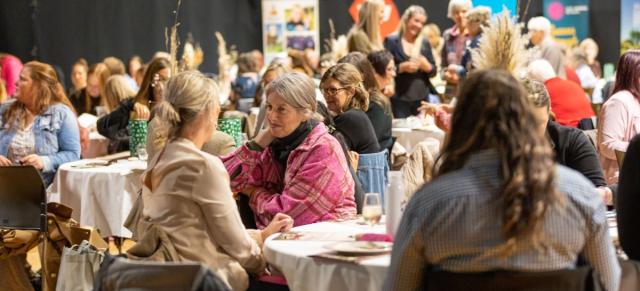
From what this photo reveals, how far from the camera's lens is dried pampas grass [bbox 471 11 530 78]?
552 cm

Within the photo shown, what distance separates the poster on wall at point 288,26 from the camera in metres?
16.5

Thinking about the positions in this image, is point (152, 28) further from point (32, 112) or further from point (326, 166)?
point (326, 166)

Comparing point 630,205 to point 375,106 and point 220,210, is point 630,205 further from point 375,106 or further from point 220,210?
point 375,106

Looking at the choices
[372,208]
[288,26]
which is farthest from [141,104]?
[288,26]

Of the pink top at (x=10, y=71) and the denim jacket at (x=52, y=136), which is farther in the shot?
the pink top at (x=10, y=71)

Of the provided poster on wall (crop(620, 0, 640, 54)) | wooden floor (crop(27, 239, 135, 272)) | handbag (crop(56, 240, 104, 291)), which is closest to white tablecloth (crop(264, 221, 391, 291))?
handbag (crop(56, 240, 104, 291))

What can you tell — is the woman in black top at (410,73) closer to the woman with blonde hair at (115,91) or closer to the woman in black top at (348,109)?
the woman with blonde hair at (115,91)

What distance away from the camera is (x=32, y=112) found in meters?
6.47

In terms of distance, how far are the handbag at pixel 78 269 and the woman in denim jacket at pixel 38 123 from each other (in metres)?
1.82

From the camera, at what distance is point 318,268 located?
3.46m

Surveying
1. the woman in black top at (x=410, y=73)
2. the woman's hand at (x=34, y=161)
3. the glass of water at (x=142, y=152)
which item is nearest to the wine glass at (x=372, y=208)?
the glass of water at (x=142, y=152)

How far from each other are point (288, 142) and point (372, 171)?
1.48 meters

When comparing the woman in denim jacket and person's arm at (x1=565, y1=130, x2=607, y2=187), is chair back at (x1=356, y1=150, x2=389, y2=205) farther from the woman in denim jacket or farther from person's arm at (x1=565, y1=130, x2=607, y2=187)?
the woman in denim jacket

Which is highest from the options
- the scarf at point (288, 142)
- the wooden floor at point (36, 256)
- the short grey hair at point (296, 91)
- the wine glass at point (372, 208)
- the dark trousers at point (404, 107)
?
the short grey hair at point (296, 91)
